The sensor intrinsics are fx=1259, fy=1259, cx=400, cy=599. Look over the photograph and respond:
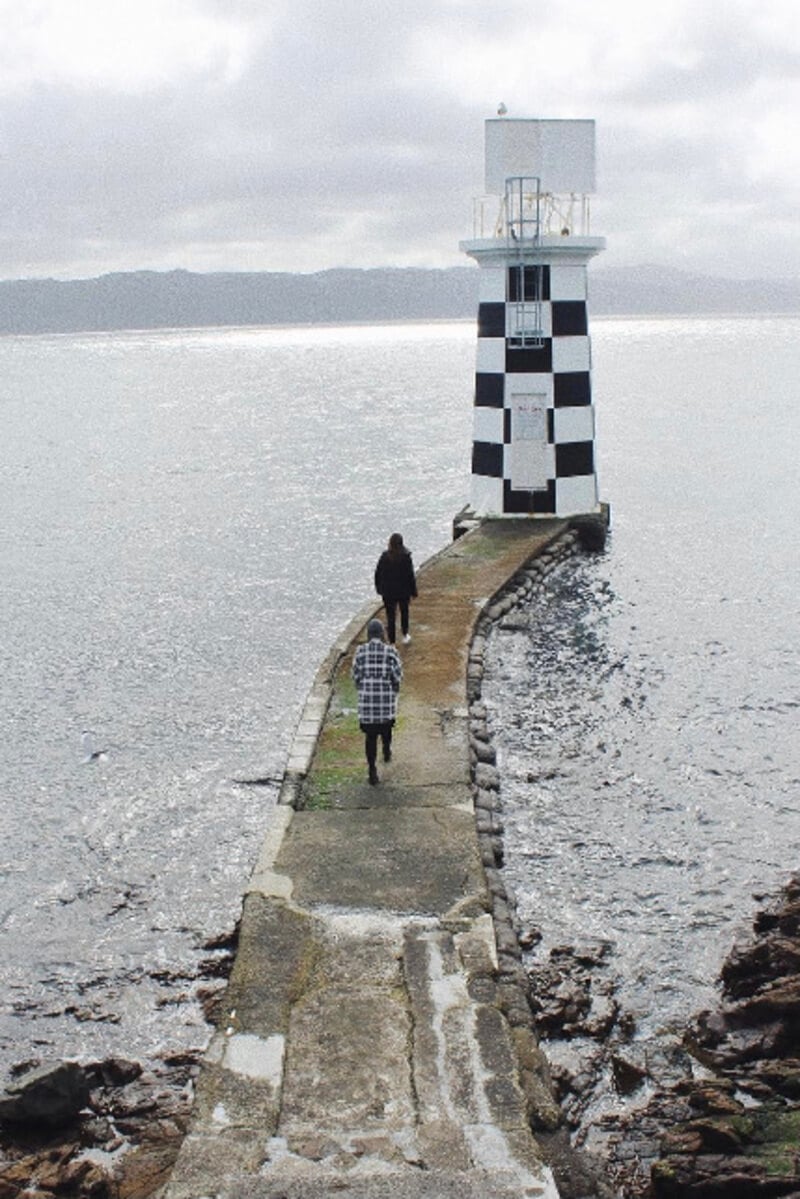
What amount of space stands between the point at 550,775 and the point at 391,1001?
7348 millimetres

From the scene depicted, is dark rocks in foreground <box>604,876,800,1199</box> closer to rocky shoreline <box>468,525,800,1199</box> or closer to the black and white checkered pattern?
rocky shoreline <box>468,525,800,1199</box>

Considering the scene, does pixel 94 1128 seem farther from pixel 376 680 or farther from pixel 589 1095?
pixel 376 680

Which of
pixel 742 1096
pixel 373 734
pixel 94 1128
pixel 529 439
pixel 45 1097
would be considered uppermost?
pixel 529 439

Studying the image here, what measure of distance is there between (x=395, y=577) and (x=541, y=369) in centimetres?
988

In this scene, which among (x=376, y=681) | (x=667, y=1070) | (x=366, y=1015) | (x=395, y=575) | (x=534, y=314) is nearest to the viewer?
(x=366, y=1015)

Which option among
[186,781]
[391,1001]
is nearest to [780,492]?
[186,781]

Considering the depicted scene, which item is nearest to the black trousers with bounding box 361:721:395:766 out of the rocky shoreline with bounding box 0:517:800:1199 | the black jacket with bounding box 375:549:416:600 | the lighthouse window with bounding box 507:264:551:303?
the rocky shoreline with bounding box 0:517:800:1199

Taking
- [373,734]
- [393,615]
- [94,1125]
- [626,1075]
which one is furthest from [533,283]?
[94,1125]

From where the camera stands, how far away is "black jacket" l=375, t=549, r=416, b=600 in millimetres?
17102

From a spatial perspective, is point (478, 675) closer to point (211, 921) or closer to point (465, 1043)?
point (211, 921)

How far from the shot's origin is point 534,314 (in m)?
25.4

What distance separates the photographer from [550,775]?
15789mm

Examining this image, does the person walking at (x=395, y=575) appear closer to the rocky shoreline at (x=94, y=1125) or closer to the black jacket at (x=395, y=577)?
the black jacket at (x=395, y=577)

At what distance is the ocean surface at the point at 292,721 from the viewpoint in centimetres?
1196
